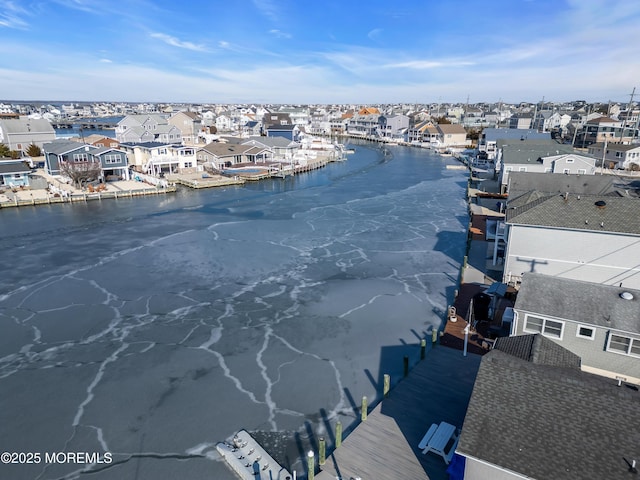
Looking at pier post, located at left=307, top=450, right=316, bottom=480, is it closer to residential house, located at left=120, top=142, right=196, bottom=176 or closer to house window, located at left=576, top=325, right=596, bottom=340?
house window, located at left=576, top=325, right=596, bottom=340

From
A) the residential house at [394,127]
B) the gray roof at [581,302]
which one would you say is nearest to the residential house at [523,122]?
the residential house at [394,127]

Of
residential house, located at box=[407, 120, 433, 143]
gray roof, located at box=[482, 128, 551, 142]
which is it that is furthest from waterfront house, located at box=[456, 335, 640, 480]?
residential house, located at box=[407, 120, 433, 143]

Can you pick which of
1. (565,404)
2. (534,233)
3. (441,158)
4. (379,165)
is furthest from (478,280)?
(441,158)

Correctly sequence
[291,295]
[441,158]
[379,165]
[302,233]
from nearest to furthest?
[291,295]
[302,233]
[379,165]
[441,158]

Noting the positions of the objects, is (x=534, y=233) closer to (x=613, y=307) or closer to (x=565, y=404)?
(x=613, y=307)

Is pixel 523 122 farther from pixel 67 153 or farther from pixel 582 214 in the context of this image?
pixel 67 153

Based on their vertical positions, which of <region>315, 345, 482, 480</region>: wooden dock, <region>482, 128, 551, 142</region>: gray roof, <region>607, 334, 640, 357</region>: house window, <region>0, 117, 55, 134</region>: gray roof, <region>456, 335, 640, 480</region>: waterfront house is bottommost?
<region>315, 345, 482, 480</region>: wooden dock
